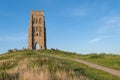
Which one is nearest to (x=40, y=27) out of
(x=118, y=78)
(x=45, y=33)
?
(x=45, y=33)

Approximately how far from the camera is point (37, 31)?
80375mm

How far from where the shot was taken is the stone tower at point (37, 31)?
78494 mm

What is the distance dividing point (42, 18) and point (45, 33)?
497 centimetres

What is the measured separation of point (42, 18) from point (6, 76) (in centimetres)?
6982

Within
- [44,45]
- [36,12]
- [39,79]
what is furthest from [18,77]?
[36,12]

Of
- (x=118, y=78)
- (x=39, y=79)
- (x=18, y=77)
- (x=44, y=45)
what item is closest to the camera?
(x=39, y=79)

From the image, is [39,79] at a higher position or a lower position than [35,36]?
lower

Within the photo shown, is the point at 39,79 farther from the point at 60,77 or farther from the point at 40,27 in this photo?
the point at 40,27

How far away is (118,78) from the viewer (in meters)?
16.6

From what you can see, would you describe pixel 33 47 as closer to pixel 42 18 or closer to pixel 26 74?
pixel 42 18

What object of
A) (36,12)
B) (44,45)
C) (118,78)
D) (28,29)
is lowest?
(118,78)

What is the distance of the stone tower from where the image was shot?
258 ft

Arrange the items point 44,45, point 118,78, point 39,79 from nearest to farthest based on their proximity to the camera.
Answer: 1. point 39,79
2. point 118,78
3. point 44,45

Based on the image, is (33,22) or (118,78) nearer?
(118,78)
